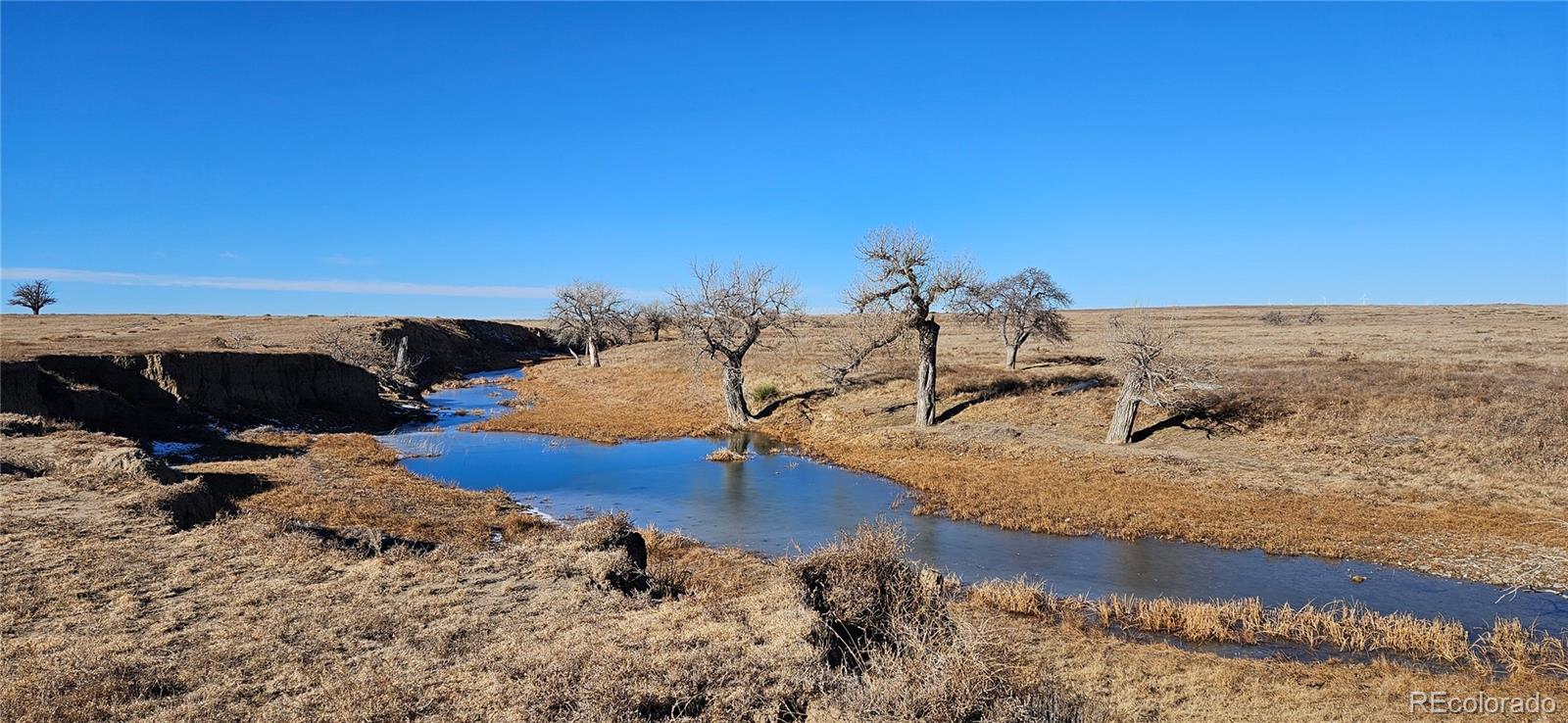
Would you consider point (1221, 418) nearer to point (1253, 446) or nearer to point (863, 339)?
point (1253, 446)

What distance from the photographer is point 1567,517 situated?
16500 millimetres

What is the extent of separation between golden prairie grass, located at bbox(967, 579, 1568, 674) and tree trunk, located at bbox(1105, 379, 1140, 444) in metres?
13.7

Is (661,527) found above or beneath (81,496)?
beneath

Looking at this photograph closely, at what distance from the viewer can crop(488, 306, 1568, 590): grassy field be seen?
16.7 m

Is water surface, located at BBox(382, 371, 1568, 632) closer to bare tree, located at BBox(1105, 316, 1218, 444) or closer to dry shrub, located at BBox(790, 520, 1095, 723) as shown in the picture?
dry shrub, located at BBox(790, 520, 1095, 723)

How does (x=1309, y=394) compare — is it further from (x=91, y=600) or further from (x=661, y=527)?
(x=91, y=600)

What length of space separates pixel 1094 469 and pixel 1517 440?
11210mm

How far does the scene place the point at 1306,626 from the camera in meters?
11.5

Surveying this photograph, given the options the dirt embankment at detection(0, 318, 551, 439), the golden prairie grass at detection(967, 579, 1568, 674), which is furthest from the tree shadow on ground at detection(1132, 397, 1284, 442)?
the dirt embankment at detection(0, 318, 551, 439)

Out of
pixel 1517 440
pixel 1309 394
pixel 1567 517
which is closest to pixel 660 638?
pixel 1567 517

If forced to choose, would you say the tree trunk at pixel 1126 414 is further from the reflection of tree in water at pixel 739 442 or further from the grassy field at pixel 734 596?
the reflection of tree in water at pixel 739 442

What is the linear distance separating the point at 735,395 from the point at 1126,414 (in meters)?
17.6

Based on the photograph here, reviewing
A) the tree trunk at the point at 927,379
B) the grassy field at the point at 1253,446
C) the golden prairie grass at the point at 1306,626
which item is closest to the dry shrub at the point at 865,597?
the golden prairie grass at the point at 1306,626

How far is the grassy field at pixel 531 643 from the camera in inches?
274
